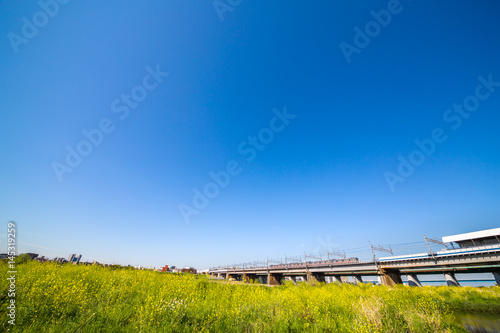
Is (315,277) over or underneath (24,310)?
underneath

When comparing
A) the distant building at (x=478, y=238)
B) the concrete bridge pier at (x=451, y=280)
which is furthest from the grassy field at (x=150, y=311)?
the distant building at (x=478, y=238)

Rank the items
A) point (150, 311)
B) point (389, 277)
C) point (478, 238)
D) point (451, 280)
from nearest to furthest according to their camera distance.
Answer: point (150, 311) < point (389, 277) < point (451, 280) < point (478, 238)

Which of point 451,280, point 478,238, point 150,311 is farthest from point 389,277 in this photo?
point 150,311

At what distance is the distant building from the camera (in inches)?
1452

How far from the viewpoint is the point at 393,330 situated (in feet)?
23.8

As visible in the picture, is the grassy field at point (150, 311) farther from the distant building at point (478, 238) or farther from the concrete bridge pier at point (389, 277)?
the distant building at point (478, 238)

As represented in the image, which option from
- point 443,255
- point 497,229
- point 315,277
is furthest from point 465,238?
point 315,277

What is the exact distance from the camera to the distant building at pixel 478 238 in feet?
121

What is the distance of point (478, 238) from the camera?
40.3m

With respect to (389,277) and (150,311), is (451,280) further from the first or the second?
(150,311)

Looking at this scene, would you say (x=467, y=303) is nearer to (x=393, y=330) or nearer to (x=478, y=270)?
(x=393, y=330)

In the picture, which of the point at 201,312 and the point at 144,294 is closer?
the point at 201,312

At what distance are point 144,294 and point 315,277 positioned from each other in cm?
4054

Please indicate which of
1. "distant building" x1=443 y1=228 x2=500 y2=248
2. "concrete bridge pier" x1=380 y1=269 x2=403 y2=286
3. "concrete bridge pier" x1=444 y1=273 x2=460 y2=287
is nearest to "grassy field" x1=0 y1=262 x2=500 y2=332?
"concrete bridge pier" x1=380 y1=269 x2=403 y2=286
